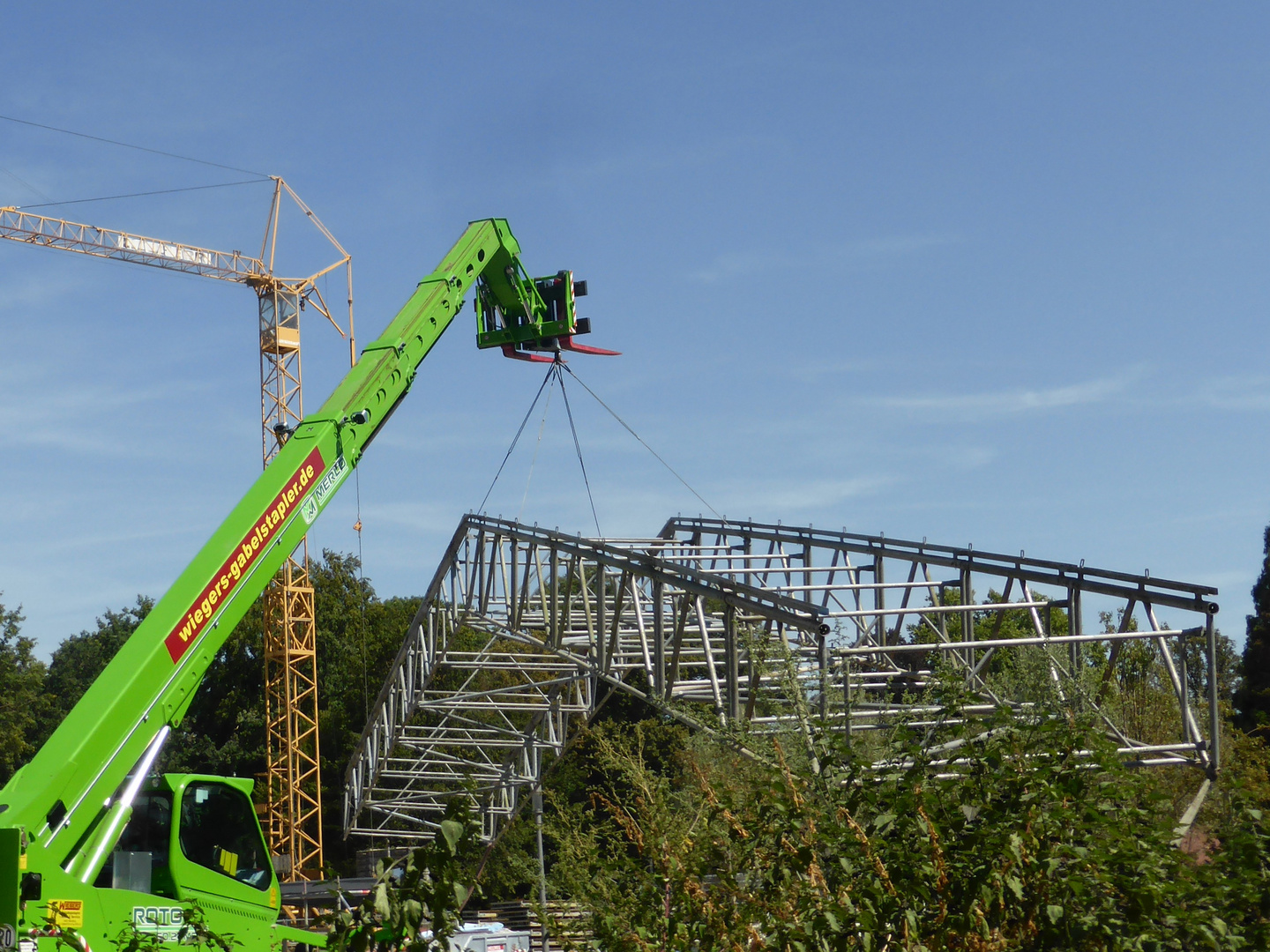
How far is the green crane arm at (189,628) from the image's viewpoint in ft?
32.8

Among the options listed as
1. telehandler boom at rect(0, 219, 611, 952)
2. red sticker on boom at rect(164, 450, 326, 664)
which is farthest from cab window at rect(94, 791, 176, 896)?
red sticker on boom at rect(164, 450, 326, 664)

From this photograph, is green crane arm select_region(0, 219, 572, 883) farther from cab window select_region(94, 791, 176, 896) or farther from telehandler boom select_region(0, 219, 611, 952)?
cab window select_region(94, 791, 176, 896)

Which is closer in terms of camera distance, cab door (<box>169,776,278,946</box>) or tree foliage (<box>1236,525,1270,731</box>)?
cab door (<box>169,776,278,946</box>)

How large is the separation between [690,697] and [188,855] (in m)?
9.51

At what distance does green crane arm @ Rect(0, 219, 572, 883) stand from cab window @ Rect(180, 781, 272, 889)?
0.68 metres

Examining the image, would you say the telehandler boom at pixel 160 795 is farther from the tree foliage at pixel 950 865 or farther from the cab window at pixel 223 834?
the tree foliage at pixel 950 865

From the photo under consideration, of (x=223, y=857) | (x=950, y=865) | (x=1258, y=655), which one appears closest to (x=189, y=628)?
(x=223, y=857)

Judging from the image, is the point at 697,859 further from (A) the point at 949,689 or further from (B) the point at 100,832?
(B) the point at 100,832

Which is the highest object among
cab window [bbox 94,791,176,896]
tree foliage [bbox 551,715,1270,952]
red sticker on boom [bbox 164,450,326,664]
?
red sticker on boom [bbox 164,450,326,664]

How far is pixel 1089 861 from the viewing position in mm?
4621

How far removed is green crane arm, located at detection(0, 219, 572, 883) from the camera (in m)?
9.99

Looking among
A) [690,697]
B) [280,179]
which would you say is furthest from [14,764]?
[690,697]

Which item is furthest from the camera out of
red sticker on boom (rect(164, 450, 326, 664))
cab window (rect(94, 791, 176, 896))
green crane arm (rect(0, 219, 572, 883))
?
red sticker on boom (rect(164, 450, 326, 664))

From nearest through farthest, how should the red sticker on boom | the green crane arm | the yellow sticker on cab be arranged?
the yellow sticker on cab < the green crane arm < the red sticker on boom
